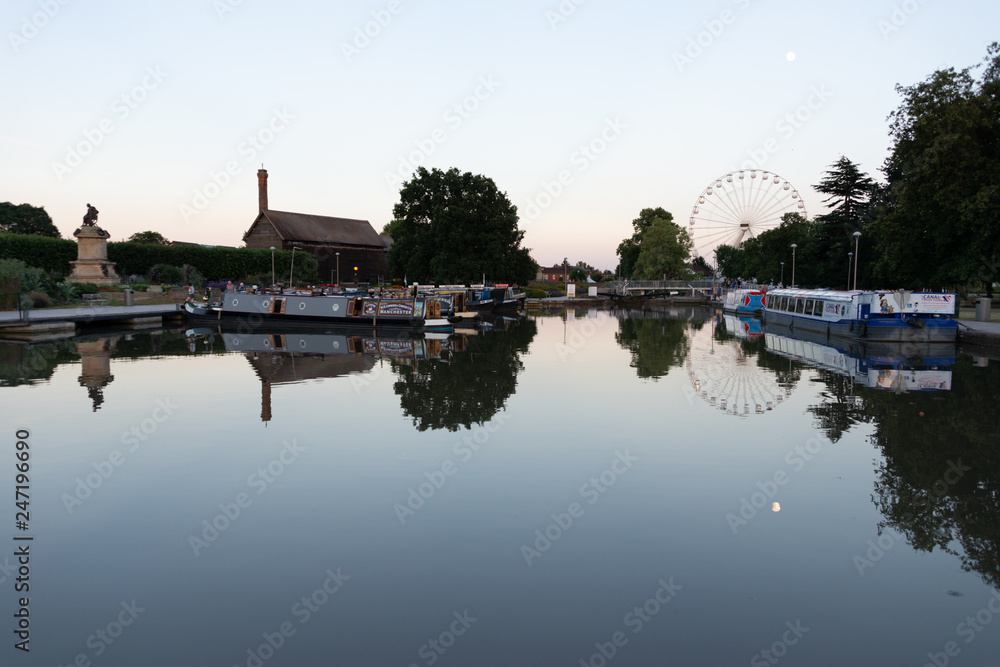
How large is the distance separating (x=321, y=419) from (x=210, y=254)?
53108mm

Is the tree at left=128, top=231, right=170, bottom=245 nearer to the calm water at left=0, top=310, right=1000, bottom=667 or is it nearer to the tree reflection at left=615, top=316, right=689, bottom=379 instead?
the tree reflection at left=615, top=316, right=689, bottom=379

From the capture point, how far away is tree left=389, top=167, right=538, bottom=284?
2307 inches

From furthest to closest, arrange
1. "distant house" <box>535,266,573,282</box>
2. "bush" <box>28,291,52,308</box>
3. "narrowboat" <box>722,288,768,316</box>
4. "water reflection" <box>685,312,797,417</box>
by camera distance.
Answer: "distant house" <box>535,266,573,282</box> → "narrowboat" <box>722,288,768,316</box> → "bush" <box>28,291,52,308</box> → "water reflection" <box>685,312,797,417</box>

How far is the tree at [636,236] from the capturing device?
329 ft

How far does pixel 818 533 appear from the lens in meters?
7.30

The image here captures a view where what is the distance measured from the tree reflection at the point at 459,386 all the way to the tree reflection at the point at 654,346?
13.9 ft

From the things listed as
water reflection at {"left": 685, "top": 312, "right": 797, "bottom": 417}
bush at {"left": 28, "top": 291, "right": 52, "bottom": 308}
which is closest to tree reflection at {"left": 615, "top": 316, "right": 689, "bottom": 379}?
water reflection at {"left": 685, "top": 312, "right": 797, "bottom": 417}

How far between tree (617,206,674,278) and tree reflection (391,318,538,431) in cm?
7663

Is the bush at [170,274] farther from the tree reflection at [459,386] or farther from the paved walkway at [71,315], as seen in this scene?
the tree reflection at [459,386]

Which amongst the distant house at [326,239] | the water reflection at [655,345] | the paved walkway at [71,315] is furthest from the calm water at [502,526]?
the distant house at [326,239]

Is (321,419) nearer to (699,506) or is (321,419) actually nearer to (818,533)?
(699,506)

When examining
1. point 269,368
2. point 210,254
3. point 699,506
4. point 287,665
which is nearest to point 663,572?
point 699,506

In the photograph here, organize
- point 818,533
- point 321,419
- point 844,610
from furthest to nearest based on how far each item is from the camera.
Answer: point 321,419 < point 818,533 < point 844,610

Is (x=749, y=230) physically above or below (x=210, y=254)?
above
